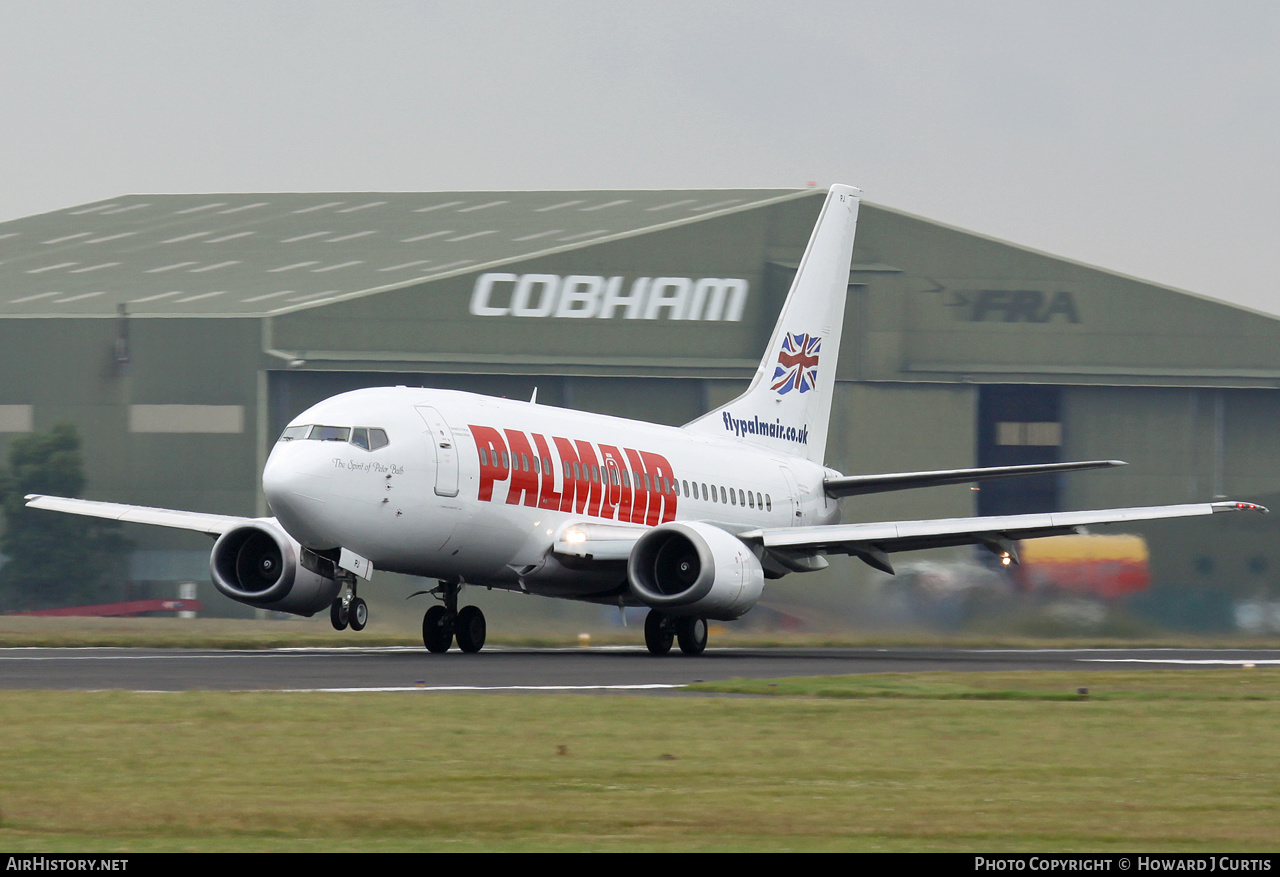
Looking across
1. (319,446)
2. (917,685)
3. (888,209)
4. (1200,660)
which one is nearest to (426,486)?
(319,446)

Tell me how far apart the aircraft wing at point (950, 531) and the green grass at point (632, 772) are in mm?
10793

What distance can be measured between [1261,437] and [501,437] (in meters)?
44.9

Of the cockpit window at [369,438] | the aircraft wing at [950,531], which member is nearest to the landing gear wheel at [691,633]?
the aircraft wing at [950,531]

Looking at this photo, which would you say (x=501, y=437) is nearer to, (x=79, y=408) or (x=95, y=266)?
(x=79, y=408)

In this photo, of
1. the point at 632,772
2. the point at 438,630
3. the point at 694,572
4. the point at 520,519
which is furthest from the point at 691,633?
the point at 632,772

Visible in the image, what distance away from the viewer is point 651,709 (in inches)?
690

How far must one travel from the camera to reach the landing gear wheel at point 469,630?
97.4 feet

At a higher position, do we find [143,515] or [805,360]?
[805,360]

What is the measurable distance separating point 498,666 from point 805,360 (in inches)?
619

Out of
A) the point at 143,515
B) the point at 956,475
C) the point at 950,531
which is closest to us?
the point at 950,531

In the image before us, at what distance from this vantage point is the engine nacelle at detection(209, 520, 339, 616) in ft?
91.6

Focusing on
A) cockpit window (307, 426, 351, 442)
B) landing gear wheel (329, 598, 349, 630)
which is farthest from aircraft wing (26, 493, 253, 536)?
landing gear wheel (329, 598, 349, 630)

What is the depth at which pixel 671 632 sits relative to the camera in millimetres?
29891

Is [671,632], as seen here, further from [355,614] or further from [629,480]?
[355,614]
